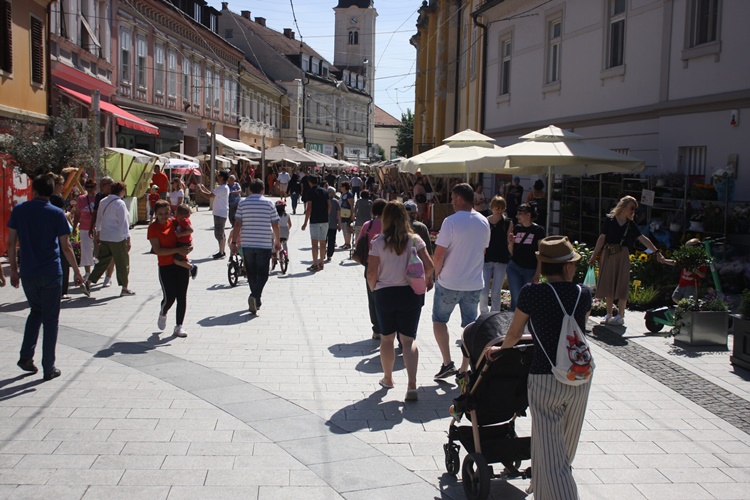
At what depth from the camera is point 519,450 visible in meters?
4.67

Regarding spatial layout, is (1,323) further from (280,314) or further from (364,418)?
(364,418)

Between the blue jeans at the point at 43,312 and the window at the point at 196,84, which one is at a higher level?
the window at the point at 196,84

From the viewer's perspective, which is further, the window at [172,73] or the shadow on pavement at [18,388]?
the window at [172,73]

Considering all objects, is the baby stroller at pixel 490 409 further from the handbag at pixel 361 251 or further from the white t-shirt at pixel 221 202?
the white t-shirt at pixel 221 202

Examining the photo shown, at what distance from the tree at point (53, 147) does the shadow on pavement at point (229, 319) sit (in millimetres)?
6645

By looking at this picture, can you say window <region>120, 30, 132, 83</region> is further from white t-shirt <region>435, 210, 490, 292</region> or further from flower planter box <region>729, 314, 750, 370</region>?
flower planter box <region>729, 314, 750, 370</region>

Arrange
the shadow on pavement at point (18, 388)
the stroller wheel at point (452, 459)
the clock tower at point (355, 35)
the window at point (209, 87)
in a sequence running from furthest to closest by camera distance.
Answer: the clock tower at point (355, 35)
the window at point (209, 87)
the shadow on pavement at point (18, 388)
the stroller wheel at point (452, 459)

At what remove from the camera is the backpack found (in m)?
4.02

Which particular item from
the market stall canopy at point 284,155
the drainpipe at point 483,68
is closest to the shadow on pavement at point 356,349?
the drainpipe at point 483,68

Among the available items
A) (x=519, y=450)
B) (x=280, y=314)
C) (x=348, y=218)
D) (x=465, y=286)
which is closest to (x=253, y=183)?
(x=280, y=314)

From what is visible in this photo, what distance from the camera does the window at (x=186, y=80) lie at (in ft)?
123

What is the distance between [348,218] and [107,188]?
28.2ft

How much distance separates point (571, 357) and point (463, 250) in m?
3.20

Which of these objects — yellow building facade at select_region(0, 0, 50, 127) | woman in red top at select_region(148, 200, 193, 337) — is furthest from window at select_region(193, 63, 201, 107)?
woman in red top at select_region(148, 200, 193, 337)
